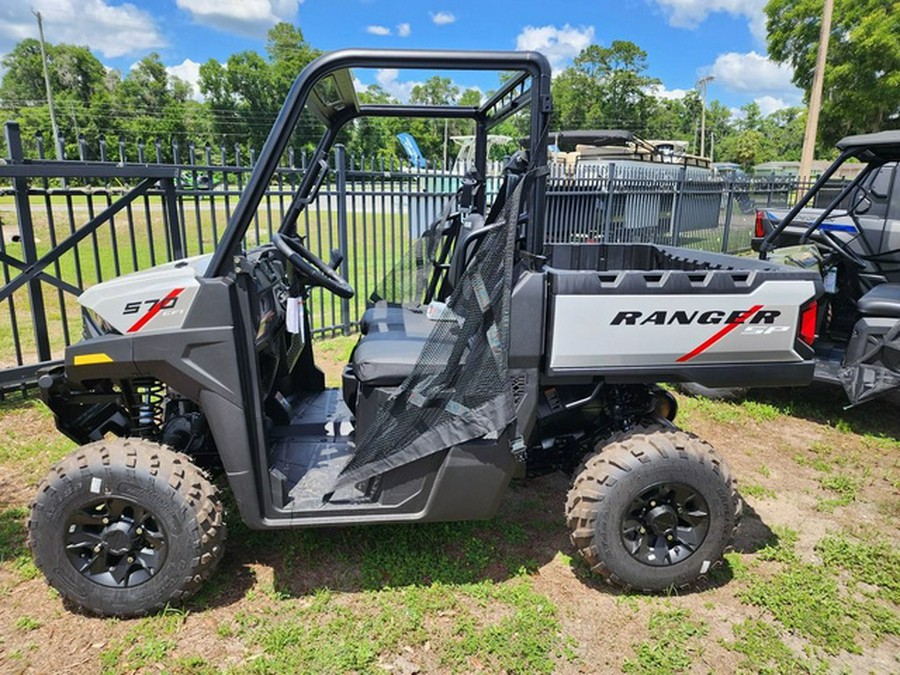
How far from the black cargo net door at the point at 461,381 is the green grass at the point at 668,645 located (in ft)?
3.39

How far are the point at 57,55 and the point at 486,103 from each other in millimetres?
71280

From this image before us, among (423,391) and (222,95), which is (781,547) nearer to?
(423,391)

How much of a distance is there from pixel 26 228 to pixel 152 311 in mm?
3387

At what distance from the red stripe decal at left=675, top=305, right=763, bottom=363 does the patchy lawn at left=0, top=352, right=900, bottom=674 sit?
3.58ft

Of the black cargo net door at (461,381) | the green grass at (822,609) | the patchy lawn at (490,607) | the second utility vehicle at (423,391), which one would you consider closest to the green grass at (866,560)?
the patchy lawn at (490,607)

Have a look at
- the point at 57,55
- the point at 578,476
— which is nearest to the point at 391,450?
the point at 578,476

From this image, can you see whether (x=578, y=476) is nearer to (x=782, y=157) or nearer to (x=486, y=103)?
(x=486, y=103)

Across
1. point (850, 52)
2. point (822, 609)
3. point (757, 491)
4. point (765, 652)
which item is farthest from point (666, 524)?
point (850, 52)

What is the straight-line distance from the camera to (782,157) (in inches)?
2906

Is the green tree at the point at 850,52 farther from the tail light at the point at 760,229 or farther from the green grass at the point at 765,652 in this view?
the green grass at the point at 765,652

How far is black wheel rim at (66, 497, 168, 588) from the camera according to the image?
247 cm

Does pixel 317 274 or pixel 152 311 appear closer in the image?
pixel 152 311

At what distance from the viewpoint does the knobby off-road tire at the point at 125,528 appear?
7.97 ft

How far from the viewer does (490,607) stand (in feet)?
8.91
